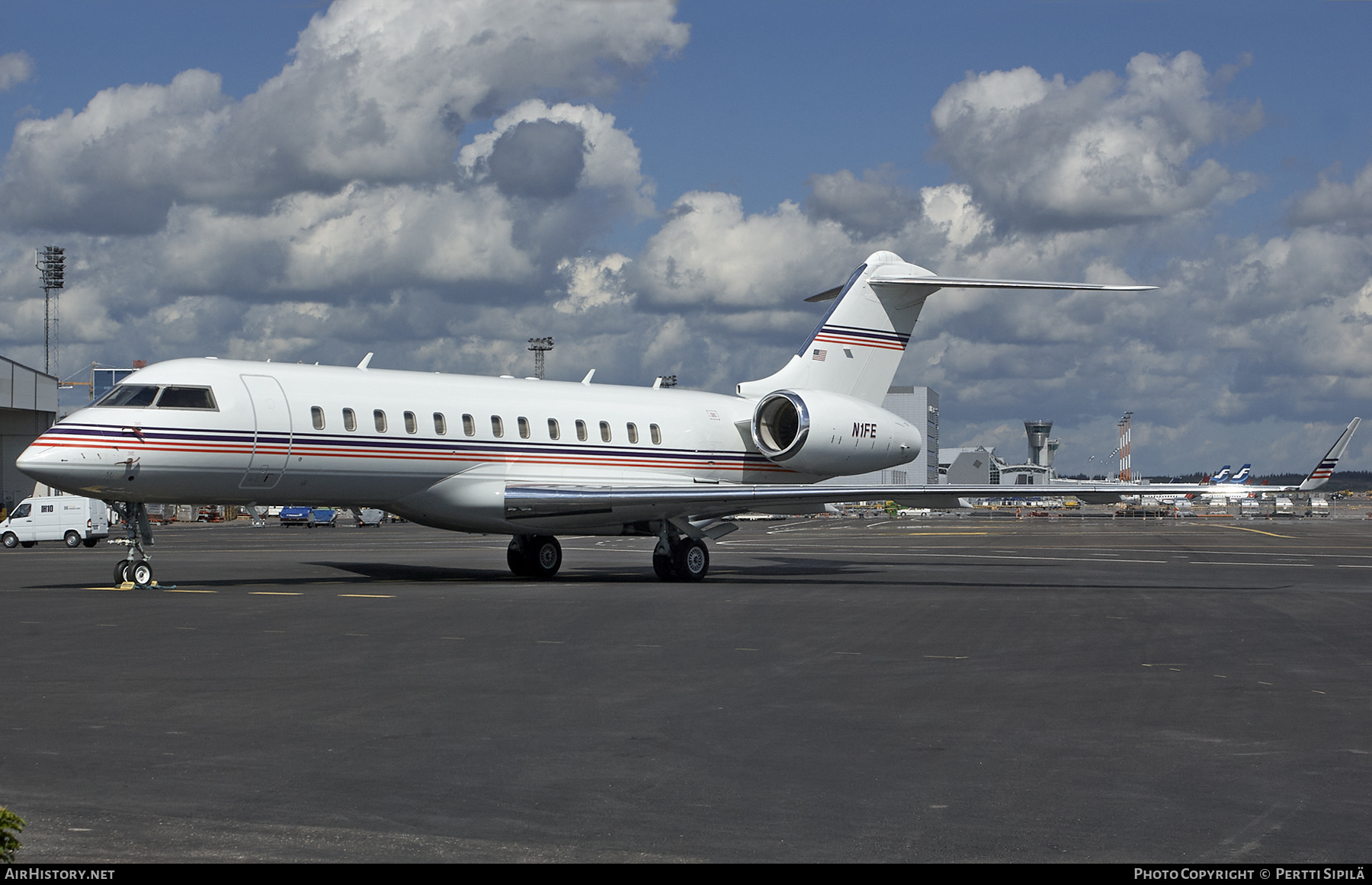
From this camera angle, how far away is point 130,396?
67.5 feet

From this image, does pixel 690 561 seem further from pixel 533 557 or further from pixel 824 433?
pixel 824 433

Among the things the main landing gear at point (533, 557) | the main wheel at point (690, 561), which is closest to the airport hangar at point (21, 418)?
the main landing gear at point (533, 557)

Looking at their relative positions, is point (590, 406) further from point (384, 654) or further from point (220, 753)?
point (220, 753)

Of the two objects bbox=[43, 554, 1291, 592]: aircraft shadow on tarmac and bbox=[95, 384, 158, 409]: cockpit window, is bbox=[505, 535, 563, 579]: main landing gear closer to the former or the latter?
bbox=[43, 554, 1291, 592]: aircraft shadow on tarmac

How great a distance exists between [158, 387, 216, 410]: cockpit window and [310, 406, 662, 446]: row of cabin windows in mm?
1780

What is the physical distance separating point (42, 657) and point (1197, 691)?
10.8 meters

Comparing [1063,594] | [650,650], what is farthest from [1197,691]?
[1063,594]

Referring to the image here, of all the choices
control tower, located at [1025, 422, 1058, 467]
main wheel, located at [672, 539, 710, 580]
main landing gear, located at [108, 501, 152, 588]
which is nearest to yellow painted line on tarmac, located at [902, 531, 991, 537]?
main wheel, located at [672, 539, 710, 580]

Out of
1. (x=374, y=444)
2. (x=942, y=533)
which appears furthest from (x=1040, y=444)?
(x=374, y=444)

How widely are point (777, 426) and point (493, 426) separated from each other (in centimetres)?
758

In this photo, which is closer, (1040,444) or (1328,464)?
(1328,464)

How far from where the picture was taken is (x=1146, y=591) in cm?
2169

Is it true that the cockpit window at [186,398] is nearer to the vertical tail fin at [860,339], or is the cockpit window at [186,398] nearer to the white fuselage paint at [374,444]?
the white fuselage paint at [374,444]

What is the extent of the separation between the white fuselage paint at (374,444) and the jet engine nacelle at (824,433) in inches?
15.3
